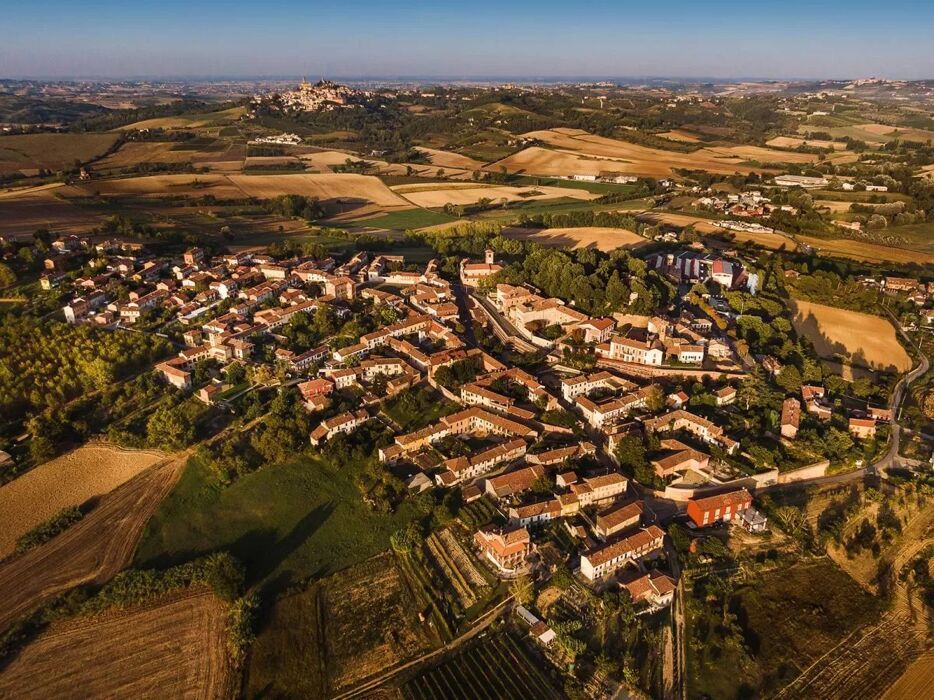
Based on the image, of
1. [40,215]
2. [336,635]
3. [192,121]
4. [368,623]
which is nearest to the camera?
[336,635]

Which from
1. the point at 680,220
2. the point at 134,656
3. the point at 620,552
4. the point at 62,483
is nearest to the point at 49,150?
the point at 62,483

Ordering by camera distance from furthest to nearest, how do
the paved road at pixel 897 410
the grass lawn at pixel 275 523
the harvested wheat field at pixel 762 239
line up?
the harvested wheat field at pixel 762 239 → the paved road at pixel 897 410 → the grass lawn at pixel 275 523

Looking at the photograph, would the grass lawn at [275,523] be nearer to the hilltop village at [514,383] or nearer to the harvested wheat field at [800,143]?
the hilltop village at [514,383]

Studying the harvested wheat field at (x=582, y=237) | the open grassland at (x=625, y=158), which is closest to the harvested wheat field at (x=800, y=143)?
the open grassland at (x=625, y=158)

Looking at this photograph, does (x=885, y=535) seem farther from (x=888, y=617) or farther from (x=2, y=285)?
(x=2, y=285)

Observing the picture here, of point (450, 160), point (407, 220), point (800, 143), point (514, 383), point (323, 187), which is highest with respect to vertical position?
point (800, 143)

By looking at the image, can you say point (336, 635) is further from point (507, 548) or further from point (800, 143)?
point (800, 143)
